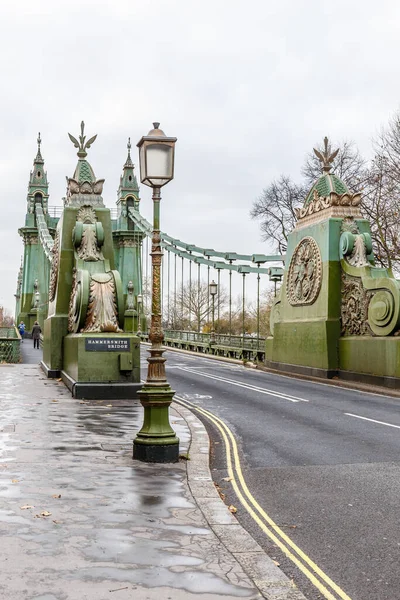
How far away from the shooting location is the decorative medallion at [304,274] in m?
24.5

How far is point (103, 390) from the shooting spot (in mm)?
16109

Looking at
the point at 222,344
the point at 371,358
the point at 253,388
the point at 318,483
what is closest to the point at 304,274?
the point at 371,358

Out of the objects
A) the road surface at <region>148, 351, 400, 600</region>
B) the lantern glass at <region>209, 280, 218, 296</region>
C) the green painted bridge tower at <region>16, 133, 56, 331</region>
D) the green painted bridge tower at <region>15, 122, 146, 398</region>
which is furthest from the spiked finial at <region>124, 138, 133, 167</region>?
the road surface at <region>148, 351, 400, 600</region>

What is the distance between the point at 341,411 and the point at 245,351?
20826mm

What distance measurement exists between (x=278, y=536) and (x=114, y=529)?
1440 mm

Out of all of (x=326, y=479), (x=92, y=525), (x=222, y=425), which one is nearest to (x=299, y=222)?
(x=222, y=425)

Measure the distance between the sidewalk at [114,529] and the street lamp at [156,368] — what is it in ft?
0.90

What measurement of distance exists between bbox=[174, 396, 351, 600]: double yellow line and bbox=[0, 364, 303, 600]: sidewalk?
0.86 feet

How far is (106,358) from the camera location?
16.2m

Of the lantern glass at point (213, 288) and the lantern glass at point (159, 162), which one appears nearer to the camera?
the lantern glass at point (159, 162)

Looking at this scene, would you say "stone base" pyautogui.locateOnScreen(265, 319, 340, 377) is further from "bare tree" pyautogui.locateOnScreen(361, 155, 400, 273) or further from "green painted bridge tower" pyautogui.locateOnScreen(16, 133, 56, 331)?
"green painted bridge tower" pyautogui.locateOnScreen(16, 133, 56, 331)

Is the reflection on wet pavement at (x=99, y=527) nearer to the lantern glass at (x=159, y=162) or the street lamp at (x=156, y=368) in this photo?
the street lamp at (x=156, y=368)

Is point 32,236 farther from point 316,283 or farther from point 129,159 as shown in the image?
point 316,283

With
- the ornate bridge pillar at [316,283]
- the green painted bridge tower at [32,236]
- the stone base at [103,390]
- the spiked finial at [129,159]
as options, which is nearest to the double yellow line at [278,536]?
the stone base at [103,390]
